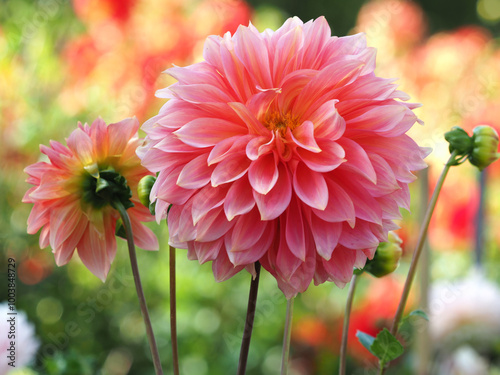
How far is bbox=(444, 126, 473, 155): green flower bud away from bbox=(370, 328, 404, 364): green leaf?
152 mm

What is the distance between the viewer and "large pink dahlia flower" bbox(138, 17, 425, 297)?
34cm

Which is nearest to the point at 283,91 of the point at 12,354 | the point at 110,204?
the point at 110,204

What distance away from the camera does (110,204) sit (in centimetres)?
40

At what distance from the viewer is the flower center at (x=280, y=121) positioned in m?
0.39

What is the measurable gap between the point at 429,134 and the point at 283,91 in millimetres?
1083

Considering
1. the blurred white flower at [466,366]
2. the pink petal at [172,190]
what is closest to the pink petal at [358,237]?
the pink petal at [172,190]

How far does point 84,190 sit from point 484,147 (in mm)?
311

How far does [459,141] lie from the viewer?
0.42 m

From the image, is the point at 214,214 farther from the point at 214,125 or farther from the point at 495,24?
the point at 495,24

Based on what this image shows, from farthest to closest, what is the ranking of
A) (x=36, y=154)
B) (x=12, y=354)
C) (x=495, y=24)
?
(x=495, y=24)
(x=36, y=154)
(x=12, y=354)

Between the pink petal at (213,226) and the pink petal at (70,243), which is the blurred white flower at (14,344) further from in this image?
the pink petal at (213,226)

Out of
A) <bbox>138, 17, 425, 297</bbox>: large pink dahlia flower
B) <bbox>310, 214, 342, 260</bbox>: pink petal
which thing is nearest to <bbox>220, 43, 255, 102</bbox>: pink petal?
<bbox>138, 17, 425, 297</bbox>: large pink dahlia flower

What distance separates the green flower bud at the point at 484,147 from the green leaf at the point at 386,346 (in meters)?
0.15

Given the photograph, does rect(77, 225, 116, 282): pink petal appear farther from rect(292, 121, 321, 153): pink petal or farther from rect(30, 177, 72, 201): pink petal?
rect(292, 121, 321, 153): pink petal
